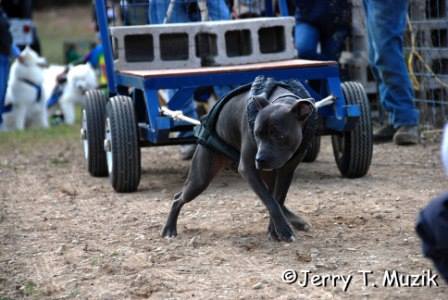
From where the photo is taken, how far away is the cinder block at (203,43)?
6.62 m

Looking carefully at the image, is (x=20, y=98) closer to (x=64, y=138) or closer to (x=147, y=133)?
(x=64, y=138)

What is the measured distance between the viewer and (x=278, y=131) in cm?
443

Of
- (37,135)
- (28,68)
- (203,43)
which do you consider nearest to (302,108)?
(203,43)

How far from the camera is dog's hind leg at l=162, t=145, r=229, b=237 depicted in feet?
16.2

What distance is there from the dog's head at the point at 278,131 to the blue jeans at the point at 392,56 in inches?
124

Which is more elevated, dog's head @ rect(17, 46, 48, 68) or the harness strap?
the harness strap

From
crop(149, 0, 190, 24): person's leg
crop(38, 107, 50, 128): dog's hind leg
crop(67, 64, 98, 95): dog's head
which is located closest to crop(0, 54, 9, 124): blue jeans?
crop(38, 107, 50, 128): dog's hind leg

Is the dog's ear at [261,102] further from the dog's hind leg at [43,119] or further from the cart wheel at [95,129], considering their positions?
the dog's hind leg at [43,119]

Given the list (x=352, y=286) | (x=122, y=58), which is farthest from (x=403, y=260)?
(x=122, y=58)

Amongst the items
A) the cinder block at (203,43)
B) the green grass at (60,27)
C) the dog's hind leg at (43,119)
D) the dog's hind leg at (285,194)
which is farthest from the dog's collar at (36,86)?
the green grass at (60,27)

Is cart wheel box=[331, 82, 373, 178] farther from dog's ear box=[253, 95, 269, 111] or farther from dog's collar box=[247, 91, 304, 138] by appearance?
dog's ear box=[253, 95, 269, 111]

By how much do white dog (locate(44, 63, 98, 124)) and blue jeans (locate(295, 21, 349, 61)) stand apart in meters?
5.12

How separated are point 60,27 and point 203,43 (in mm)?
22608

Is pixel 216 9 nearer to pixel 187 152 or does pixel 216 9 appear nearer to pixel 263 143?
pixel 187 152
